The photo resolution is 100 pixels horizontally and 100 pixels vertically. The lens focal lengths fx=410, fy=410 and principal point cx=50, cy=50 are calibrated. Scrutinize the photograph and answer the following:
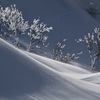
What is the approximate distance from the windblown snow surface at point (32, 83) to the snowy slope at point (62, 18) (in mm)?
11781

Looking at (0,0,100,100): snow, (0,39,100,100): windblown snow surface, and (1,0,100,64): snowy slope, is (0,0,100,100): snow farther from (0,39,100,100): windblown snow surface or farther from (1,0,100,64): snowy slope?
(1,0,100,64): snowy slope

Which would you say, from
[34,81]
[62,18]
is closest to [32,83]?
[34,81]

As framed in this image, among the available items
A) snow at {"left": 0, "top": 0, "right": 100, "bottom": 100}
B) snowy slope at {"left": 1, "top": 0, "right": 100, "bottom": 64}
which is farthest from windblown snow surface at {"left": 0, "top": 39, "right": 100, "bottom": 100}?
snowy slope at {"left": 1, "top": 0, "right": 100, "bottom": 64}

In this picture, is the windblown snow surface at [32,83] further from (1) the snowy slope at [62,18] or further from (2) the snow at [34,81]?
(1) the snowy slope at [62,18]

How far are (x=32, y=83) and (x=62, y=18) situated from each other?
16666 millimetres

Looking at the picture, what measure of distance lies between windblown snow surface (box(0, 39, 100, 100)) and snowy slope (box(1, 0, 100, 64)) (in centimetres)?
1178

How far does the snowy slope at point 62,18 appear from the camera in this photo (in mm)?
20000

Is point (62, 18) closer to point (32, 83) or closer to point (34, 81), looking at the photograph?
point (34, 81)

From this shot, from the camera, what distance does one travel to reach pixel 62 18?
73.0 ft

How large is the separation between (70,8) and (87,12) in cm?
177

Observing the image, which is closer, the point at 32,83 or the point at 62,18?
the point at 32,83

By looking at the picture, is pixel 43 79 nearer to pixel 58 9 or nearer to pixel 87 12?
pixel 58 9

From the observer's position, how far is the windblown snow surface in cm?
530

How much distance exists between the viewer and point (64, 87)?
612cm
